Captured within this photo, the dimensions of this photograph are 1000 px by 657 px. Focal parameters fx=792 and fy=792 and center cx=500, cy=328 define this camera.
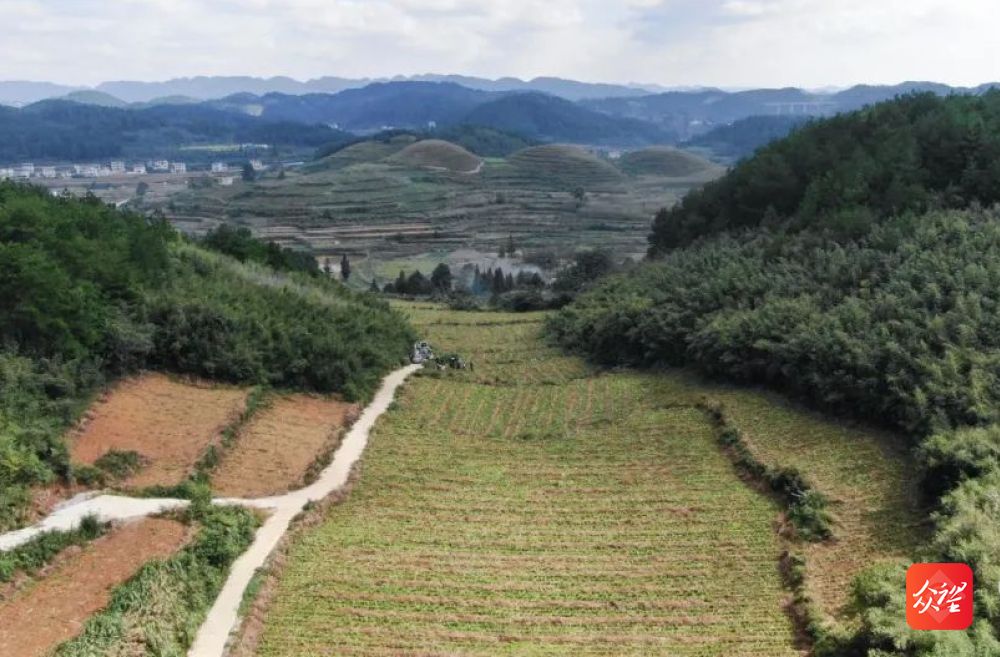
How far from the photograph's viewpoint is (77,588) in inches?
Answer: 659

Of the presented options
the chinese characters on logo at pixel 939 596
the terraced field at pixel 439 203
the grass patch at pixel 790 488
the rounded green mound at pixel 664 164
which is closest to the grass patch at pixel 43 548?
the grass patch at pixel 790 488

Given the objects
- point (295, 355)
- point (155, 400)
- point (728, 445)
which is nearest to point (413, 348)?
point (295, 355)

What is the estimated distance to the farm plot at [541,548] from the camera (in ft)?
53.4

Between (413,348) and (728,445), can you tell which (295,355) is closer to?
(413,348)

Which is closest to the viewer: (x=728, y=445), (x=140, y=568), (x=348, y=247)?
(x=140, y=568)

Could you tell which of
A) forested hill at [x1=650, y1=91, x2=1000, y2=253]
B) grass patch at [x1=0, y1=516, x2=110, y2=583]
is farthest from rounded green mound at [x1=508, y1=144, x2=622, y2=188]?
grass patch at [x1=0, y1=516, x2=110, y2=583]

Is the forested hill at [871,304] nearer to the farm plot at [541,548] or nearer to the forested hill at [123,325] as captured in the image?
the farm plot at [541,548]

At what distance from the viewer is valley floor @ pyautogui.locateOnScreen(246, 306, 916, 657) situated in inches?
642

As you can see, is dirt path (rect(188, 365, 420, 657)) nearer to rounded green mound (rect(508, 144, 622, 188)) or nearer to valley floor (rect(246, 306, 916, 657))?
valley floor (rect(246, 306, 916, 657))

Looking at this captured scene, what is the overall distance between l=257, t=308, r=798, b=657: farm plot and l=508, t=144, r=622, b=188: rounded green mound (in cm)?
12085

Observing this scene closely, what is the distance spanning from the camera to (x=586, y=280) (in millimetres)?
64812

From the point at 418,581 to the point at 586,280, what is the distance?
48.3 meters

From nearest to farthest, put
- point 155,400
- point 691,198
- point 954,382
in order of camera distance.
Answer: point 954,382 < point 155,400 < point 691,198

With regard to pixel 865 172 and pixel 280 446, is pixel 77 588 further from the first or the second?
pixel 865 172
